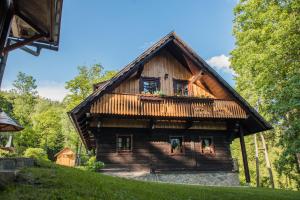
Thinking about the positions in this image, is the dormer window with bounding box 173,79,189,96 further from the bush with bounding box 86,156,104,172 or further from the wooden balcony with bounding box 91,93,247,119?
the bush with bounding box 86,156,104,172

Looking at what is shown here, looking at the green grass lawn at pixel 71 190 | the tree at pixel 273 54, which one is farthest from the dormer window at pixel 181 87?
the green grass lawn at pixel 71 190

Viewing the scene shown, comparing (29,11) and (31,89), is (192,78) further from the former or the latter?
(31,89)

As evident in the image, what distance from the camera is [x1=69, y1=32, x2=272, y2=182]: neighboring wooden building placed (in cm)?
1561

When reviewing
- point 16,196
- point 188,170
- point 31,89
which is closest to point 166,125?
point 188,170

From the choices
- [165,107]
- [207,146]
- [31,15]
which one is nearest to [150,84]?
[165,107]

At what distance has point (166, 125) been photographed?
17.1m

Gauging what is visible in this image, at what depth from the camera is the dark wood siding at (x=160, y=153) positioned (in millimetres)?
16062

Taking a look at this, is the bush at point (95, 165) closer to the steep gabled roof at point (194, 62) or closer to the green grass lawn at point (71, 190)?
the steep gabled roof at point (194, 62)

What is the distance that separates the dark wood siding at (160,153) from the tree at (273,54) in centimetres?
361

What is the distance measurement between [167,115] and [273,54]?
9.89 metres

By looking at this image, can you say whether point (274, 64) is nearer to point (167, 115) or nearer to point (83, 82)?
point (167, 115)

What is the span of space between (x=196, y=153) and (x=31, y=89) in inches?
2352

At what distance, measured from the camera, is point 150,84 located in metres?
18.0

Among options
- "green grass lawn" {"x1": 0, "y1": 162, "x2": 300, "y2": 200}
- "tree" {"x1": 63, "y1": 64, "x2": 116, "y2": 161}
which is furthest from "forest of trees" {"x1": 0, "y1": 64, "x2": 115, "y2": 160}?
"green grass lawn" {"x1": 0, "y1": 162, "x2": 300, "y2": 200}
